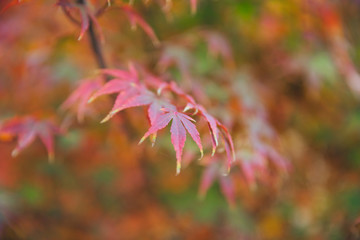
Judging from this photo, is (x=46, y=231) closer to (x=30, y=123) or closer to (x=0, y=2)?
(x=30, y=123)

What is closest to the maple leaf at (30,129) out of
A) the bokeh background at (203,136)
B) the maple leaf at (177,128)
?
the bokeh background at (203,136)

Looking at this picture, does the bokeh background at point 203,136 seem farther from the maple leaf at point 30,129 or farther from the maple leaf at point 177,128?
the maple leaf at point 177,128

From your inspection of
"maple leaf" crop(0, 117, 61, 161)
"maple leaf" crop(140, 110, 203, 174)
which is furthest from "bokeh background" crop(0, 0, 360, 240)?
"maple leaf" crop(140, 110, 203, 174)

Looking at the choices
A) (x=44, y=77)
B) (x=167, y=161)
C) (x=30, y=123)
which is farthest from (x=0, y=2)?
(x=167, y=161)

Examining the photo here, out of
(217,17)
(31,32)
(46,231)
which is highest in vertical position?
(217,17)

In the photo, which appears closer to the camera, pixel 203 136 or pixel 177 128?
pixel 177 128

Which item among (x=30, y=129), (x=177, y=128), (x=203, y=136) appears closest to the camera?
(x=177, y=128)
